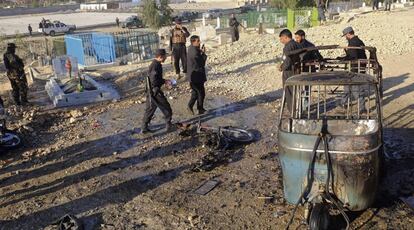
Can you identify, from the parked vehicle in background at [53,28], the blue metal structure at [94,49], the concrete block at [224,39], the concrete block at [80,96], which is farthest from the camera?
the parked vehicle in background at [53,28]

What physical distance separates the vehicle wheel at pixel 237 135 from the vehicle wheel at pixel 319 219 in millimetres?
3227

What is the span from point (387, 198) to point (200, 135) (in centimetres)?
372

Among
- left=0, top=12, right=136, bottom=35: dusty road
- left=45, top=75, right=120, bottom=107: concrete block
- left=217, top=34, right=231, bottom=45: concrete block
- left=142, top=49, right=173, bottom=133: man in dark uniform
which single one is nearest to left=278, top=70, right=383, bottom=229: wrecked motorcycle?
left=142, top=49, right=173, bottom=133: man in dark uniform

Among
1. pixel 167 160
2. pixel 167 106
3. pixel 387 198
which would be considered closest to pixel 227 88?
pixel 167 106

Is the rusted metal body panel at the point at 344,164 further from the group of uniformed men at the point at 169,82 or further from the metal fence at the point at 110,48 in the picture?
the metal fence at the point at 110,48

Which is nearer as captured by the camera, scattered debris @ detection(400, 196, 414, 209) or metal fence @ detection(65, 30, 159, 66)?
scattered debris @ detection(400, 196, 414, 209)

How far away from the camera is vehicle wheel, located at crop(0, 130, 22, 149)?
27.5ft

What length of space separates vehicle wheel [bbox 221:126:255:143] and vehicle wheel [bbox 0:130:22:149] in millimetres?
3914

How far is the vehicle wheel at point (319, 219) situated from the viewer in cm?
479

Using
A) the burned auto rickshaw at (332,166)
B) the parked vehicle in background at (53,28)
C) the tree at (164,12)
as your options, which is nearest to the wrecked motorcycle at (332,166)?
the burned auto rickshaw at (332,166)

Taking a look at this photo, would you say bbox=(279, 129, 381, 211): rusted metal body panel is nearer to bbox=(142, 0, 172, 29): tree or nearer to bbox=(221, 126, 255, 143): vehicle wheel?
bbox=(221, 126, 255, 143): vehicle wheel

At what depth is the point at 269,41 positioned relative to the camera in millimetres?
18859

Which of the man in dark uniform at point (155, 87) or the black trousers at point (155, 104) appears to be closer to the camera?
the man in dark uniform at point (155, 87)

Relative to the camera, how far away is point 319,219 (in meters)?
4.80
